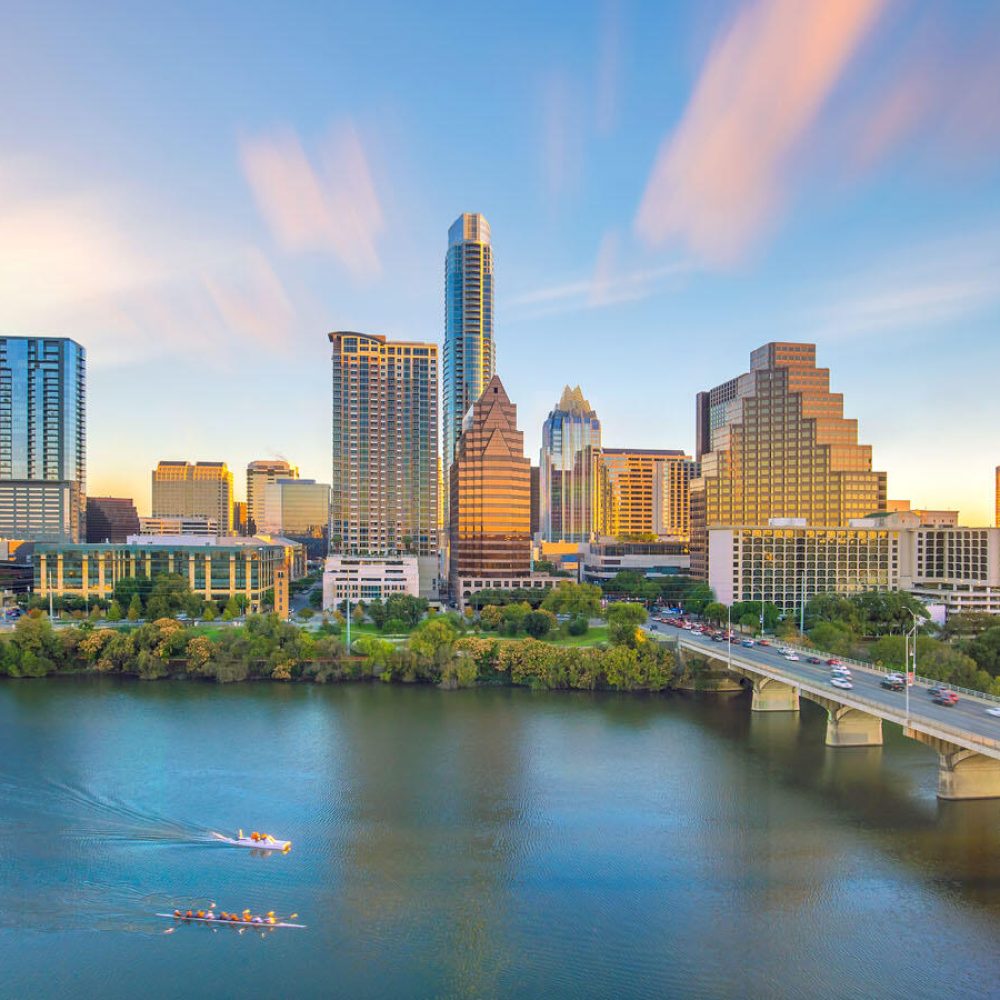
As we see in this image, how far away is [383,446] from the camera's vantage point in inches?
5133

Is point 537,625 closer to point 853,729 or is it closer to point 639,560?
point 853,729

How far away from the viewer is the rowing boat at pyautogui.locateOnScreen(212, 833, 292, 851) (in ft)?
94.1

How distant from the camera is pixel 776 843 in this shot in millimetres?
29812

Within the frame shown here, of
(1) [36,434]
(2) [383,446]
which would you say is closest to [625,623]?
(2) [383,446]

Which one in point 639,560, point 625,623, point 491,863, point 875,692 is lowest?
point 491,863

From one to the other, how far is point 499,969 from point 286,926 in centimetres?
705

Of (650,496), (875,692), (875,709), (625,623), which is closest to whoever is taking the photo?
(875,709)

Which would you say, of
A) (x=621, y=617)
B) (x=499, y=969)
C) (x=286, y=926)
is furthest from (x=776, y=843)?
(x=621, y=617)

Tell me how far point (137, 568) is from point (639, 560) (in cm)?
6864

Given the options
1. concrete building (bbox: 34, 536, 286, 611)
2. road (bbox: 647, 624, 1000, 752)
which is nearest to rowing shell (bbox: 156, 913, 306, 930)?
road (bbox: 647, 624, 1000, 752)

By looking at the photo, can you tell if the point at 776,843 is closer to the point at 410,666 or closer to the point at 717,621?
the point at 410,666

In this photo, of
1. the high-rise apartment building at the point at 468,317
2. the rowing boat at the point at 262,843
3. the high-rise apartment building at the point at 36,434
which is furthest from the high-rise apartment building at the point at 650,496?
the rowing boat at the point at 262,843

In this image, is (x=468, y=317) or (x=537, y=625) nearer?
(x=537, y=625)

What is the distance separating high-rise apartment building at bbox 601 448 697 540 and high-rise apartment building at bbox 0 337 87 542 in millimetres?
125226
